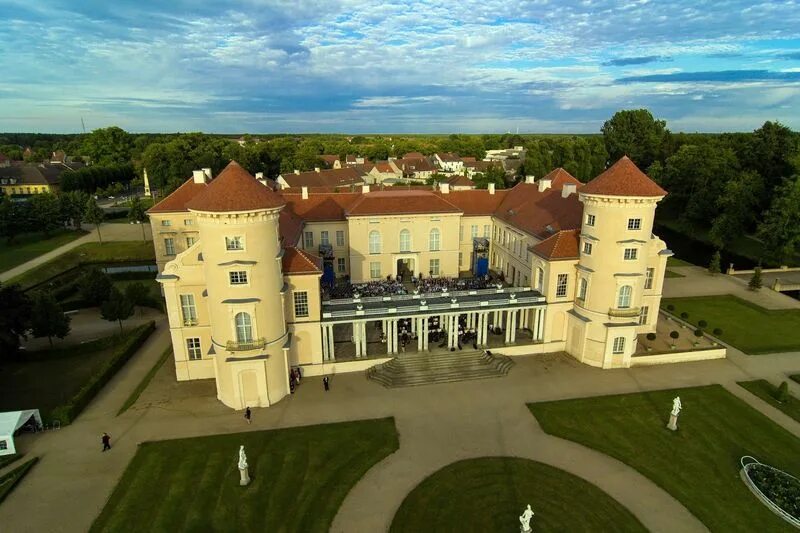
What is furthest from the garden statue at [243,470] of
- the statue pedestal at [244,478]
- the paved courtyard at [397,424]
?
the paved courtyard at [397,424]

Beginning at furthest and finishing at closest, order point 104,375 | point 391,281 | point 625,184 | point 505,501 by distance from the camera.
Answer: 1. point 391,281
2. point 104,375
3. point 625,184
4. point 505,501

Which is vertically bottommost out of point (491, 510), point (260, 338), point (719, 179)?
point (491, 510)

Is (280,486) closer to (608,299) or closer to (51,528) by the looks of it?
(51,528)

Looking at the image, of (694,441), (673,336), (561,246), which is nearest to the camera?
(694,441)

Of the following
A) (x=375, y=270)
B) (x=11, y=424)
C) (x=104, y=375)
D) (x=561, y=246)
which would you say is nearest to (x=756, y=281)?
(x=561, y=246)

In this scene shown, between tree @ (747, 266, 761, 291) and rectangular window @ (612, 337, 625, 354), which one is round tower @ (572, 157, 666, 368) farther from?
tree @ (747, 266, 761, 291)

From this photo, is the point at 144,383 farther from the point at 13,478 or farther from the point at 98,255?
the point at 98,255

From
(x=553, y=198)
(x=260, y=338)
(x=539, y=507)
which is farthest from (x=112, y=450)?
(x=553, y=198)
